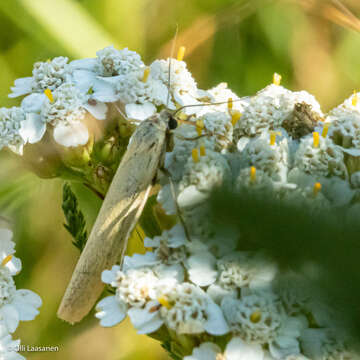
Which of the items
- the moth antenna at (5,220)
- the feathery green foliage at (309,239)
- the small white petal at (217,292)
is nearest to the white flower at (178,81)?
the small white petal at (217,292)

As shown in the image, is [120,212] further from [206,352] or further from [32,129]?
[206,352]

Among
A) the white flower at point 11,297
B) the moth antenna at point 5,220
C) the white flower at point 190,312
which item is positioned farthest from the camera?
the moth antenna at point 5,220

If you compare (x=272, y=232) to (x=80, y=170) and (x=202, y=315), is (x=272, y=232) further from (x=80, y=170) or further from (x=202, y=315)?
(x=80, y=170)

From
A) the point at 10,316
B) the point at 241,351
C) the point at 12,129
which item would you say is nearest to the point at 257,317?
the point at 241,351

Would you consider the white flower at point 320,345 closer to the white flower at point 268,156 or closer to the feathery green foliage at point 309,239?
the white flower at point 268,156

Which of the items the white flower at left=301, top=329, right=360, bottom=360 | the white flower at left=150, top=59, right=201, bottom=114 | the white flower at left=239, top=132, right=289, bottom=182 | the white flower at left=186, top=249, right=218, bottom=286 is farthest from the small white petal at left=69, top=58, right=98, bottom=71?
the white flower at left=301, top=329, right=360, bottom=360

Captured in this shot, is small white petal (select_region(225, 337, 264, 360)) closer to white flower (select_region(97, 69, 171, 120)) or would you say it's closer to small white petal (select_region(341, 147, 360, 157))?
small white petal (select_region(341, 147, 360, 157))
